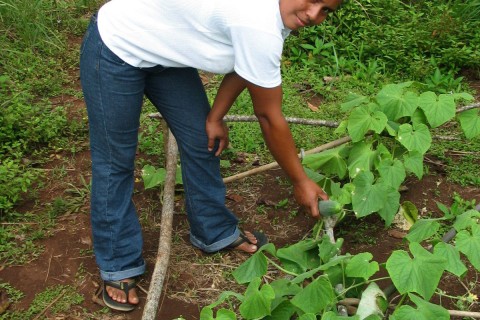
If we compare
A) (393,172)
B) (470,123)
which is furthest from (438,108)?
(393,172)

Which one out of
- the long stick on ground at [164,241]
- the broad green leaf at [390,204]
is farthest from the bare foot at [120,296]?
the broad green leaf at [390,204]

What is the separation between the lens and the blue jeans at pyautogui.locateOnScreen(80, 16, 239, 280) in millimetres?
2553

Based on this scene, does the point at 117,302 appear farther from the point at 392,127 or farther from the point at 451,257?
the point at 392,127

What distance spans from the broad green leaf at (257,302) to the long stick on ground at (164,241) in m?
0.43

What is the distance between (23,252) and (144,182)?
694mm

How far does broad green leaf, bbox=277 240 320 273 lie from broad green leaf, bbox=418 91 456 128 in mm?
995

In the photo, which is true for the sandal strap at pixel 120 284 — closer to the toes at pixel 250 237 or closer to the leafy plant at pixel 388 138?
the toes at pixel 250 237

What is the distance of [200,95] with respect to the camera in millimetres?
2777

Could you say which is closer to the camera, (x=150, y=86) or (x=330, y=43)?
(x=150, y=86)

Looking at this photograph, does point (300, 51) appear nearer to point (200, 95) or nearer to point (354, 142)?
point (354, 142)

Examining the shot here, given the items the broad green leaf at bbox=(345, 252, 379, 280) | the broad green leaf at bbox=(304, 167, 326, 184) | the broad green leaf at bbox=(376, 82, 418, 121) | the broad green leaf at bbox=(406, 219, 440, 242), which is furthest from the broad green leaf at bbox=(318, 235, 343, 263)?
the broad green leaf at bbox=(376, 82, 418, 121)

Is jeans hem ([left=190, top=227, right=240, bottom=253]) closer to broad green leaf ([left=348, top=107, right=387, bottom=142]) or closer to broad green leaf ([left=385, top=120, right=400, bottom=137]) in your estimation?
broad green leaf ([left=348, top=107, right=387, bottom=142])

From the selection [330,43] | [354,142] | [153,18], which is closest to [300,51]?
[330,43]

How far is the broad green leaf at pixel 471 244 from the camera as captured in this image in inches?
96.0
